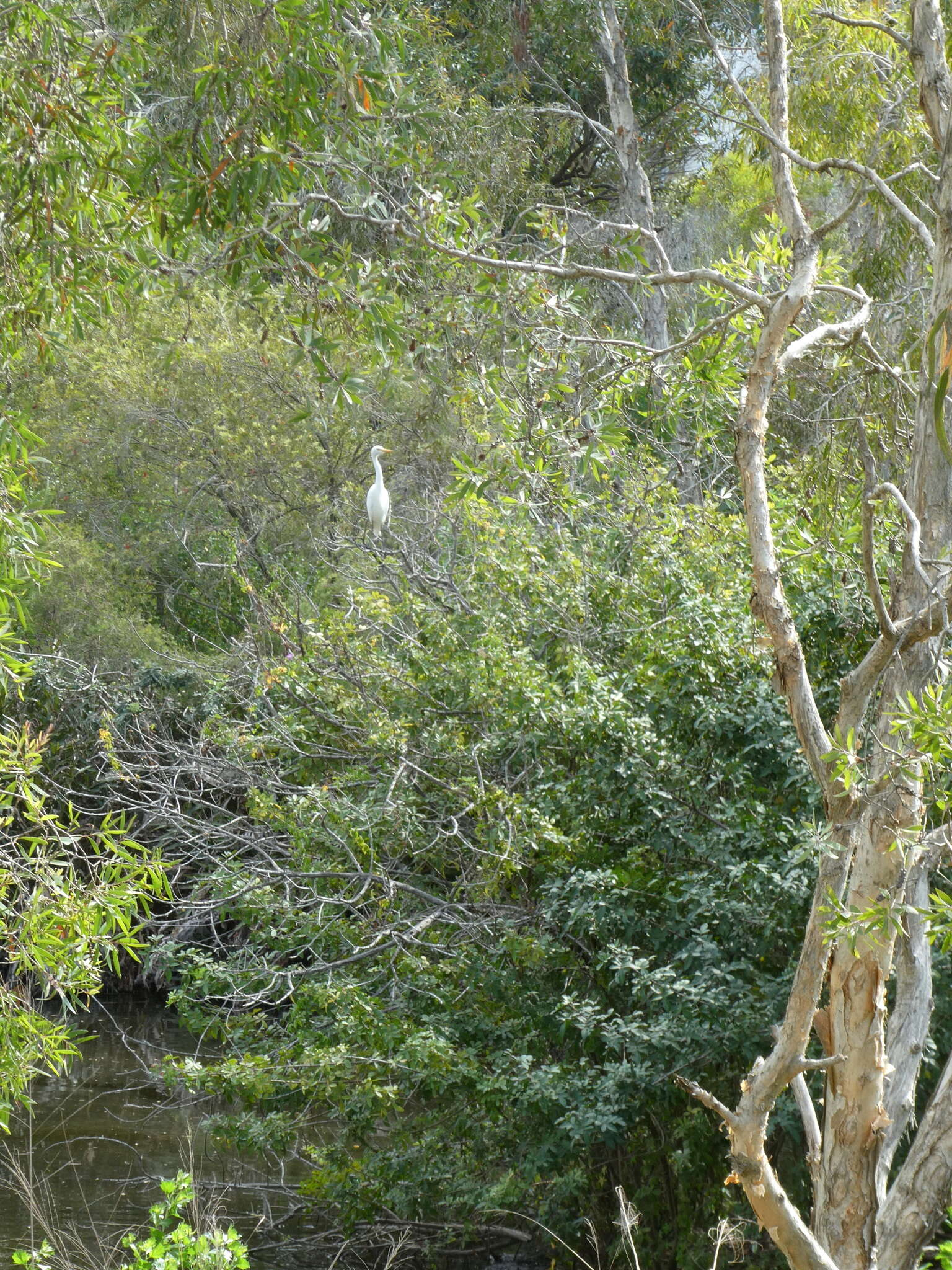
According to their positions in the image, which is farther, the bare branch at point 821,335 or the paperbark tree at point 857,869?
the bare branch at point 821,335

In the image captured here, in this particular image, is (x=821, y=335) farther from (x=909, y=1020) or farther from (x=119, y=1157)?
(x=119, y=1157)

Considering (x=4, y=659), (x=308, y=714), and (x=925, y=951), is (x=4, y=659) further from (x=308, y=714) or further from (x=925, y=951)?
(x=308, y=714)

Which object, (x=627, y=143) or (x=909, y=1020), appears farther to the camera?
(x=627, y=143)

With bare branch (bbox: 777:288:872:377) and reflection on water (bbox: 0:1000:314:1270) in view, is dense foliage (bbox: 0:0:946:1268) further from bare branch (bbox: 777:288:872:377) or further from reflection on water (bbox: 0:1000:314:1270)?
reflection on water (bbox: 0:1000:314:1270)

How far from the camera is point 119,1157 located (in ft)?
24.6

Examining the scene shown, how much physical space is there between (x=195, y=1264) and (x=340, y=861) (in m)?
2.72

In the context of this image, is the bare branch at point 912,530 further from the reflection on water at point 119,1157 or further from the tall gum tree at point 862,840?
the reflection on water at point 119,1157

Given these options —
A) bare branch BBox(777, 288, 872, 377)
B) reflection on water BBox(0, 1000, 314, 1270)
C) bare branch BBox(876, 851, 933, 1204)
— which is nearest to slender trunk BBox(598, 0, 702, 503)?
reflection on water BBox(0, 1000, 314, 1270)

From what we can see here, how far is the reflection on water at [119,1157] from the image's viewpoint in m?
6.24

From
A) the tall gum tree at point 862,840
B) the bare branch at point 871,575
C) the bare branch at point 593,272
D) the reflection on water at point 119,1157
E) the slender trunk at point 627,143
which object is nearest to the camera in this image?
the bare branch at point 871,575

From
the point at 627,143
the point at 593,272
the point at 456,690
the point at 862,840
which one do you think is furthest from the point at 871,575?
Answer: the point at 627,143

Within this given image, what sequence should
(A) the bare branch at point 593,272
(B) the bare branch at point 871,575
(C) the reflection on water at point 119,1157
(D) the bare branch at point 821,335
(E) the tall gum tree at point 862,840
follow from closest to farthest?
1. (B) the bare branch at point 871,575
2. (E) the tall gum tree at point 862,840
3. (D) the bare branch at point 821,335
4. (A) the bare branch at point 593,272
5. (C) the reflection on water at point 119,1157

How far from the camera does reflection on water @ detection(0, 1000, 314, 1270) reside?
6238 millimetres

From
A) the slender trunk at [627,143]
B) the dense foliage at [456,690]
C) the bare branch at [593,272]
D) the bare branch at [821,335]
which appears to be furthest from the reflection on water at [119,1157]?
the slender trunk at [627,143]
